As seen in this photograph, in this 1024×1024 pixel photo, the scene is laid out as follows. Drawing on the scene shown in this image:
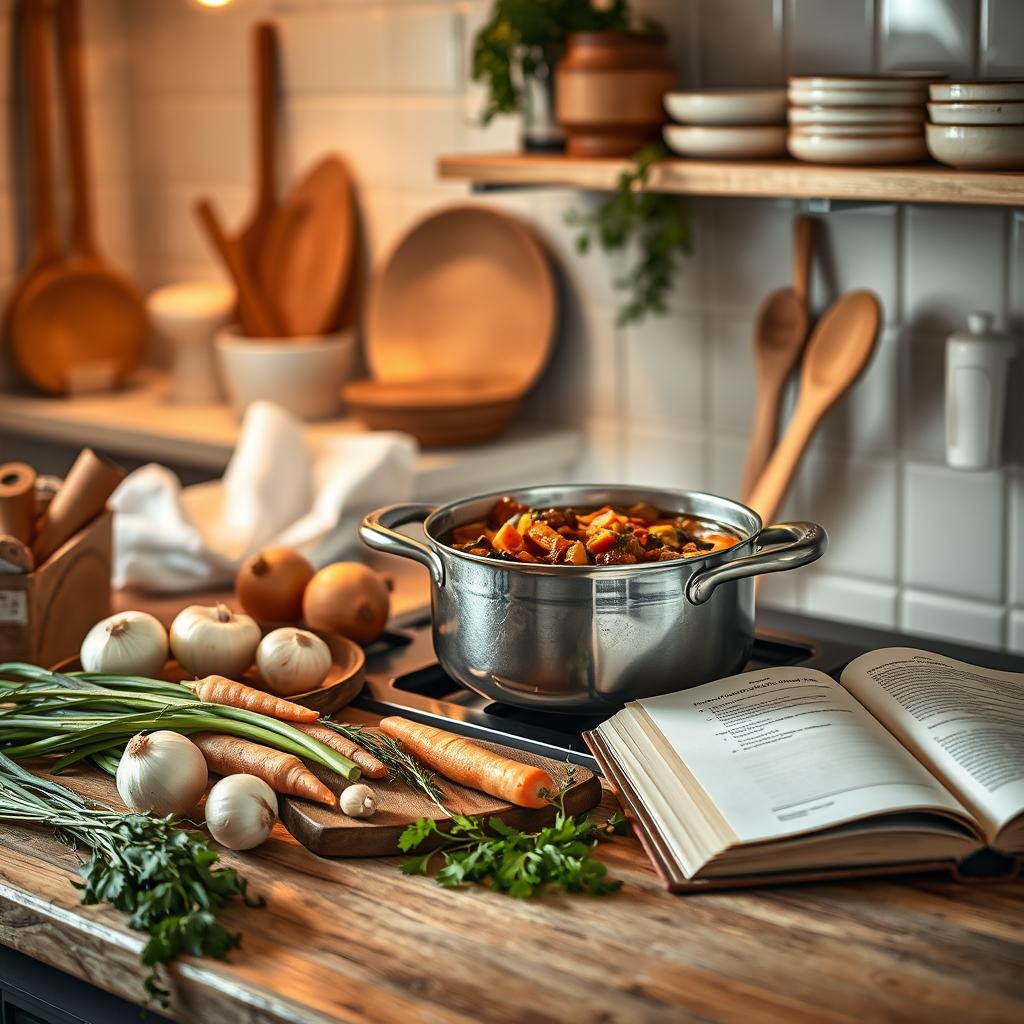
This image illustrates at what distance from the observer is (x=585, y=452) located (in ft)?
7.83

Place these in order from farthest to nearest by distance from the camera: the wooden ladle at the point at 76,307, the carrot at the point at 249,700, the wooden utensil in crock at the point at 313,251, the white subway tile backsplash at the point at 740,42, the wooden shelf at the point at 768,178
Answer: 1. the wooden ladle at the point at 76,307
2. the wooden utensil in crock at the point at 313,251
3. the white subway tile backsplash at the point at 740,42
4. the wooden shelf at the point at 768,178
5. the carrot at the point at 249,700

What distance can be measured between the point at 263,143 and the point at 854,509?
1280mm

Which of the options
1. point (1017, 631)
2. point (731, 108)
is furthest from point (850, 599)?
point (731, 108)

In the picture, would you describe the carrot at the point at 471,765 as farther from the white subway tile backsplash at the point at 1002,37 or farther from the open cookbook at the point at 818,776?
the white subway tile backsplash at the point at 1002,37

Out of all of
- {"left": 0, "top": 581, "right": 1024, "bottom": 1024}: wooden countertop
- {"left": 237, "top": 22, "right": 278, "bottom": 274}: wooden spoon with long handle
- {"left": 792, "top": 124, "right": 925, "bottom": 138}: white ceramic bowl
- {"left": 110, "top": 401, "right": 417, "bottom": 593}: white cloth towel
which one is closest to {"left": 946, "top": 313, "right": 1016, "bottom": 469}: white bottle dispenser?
{"left": 792, "top": 124, "right": 925, "bottom": 138}: white ceramic bowl

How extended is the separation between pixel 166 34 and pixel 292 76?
13.8 inches

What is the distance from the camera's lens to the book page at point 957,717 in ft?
3.43

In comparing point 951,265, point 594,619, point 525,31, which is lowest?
point 594,619

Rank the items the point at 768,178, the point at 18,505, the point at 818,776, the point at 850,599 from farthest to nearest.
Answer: the point at 850,599 < the point at 768,178 < the point at 18,505 < the point at 818,776

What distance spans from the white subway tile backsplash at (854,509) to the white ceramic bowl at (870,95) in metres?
0.54

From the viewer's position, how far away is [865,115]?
5.42 feet

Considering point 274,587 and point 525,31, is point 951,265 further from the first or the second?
point 274,587

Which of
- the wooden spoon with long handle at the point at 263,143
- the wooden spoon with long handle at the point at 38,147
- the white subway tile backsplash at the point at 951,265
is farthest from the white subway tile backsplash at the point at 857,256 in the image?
the wooden spoon with long handle at the point at 38,147

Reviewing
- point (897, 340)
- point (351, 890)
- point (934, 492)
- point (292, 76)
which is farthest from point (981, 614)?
point (292, 76)
